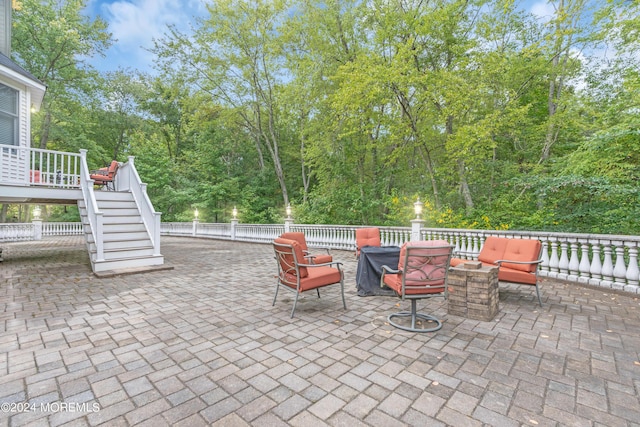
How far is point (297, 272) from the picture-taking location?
11.1ft

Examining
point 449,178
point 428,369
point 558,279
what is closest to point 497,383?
point 428,369

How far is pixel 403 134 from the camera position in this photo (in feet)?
33.7

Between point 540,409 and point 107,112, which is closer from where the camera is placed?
point 540,409

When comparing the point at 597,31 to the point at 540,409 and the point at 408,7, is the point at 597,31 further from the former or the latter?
the point at 540,409

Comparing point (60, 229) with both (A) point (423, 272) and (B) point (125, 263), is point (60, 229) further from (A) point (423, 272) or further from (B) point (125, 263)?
(A) point (423, 272)

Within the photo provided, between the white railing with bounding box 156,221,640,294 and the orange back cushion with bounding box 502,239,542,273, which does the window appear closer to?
the white railing with bounding box 156,221,640,294

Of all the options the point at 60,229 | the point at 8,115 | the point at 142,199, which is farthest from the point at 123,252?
the point at 60,229

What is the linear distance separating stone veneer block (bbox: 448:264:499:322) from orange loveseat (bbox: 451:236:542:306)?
0.48m

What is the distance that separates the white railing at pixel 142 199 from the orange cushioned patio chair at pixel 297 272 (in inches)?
175

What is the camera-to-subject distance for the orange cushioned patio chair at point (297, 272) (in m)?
3.36

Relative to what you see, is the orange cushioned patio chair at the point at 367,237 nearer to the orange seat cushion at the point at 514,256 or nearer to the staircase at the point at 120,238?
the orange seat cushion at the point at 514,256

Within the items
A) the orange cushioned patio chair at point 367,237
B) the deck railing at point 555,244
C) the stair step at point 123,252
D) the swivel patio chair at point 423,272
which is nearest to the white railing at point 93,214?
the stair step at point 123,252

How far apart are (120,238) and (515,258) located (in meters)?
7.95

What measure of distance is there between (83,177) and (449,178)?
426 inches
